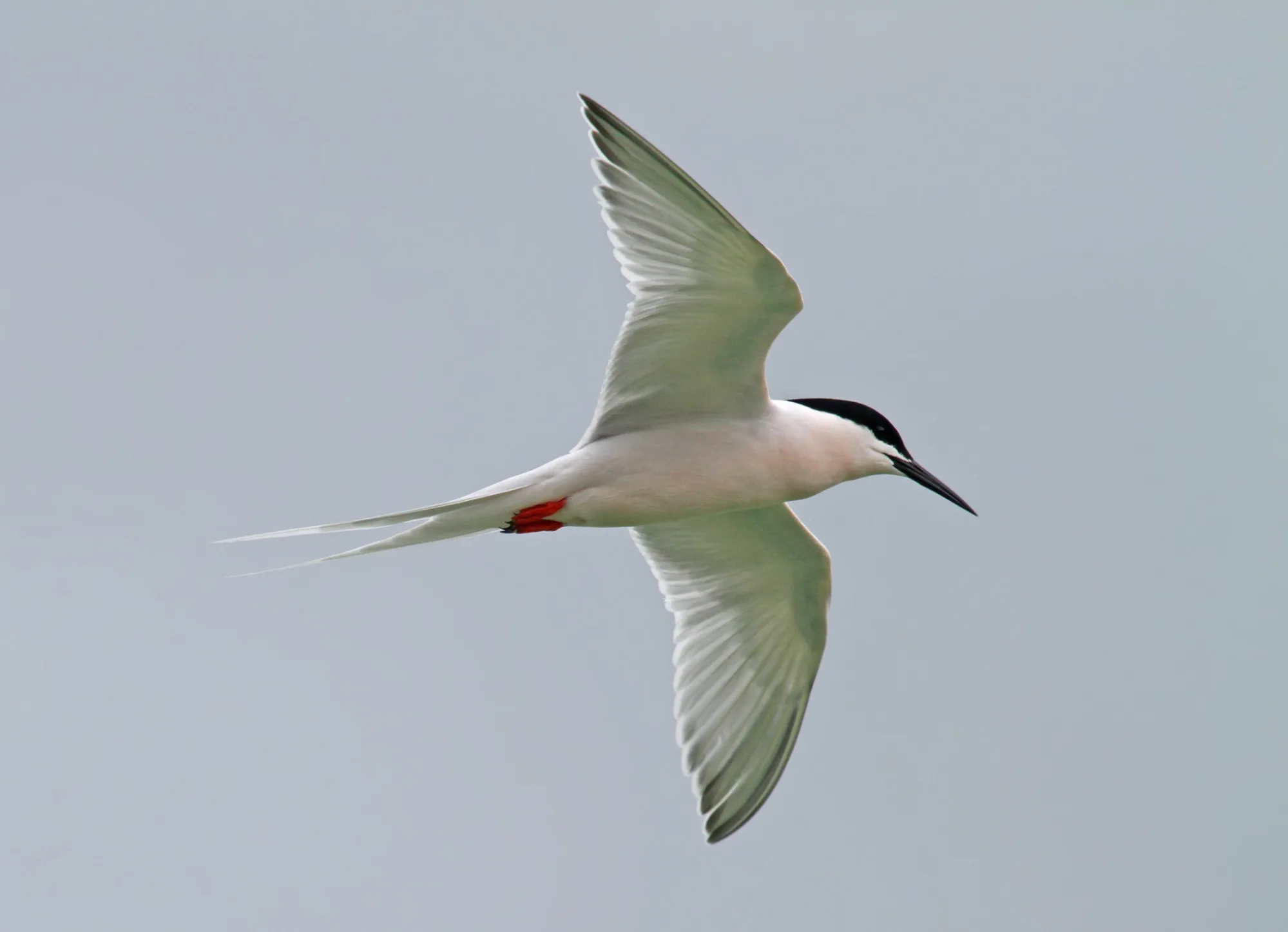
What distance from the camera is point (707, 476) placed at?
25.1ft

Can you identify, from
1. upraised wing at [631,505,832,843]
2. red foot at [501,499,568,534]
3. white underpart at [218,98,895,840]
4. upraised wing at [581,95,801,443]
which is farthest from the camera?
upraised wing at [631,505,832,843]

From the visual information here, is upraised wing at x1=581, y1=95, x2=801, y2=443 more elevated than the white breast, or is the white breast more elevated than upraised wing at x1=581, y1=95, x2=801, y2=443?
upraised wing at x1=581, y1=95, x2=801, y2=443

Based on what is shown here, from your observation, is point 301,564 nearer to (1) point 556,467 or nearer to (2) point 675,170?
(1) point 556,467

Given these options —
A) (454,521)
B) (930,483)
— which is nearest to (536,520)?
(454,521)

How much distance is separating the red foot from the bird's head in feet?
4.42

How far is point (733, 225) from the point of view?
6.72m

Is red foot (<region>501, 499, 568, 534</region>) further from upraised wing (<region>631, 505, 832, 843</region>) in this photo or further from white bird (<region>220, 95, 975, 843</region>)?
upraised wing (<region>631, 505, 832, 843</region>)

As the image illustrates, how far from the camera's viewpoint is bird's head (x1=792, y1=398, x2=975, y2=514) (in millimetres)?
8023

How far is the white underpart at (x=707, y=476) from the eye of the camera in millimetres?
6953

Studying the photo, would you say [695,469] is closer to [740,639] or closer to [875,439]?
[875,439]

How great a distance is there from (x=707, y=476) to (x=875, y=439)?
0.92m

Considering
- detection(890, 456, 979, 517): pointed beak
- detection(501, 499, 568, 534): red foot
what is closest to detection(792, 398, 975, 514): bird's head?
detection(890, 456, 979, 517): pointed beak

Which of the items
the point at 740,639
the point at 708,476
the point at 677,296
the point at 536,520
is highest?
the point at 677,296

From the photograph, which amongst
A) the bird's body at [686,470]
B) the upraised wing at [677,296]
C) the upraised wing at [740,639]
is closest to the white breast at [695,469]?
the bird's body at [686,470]
